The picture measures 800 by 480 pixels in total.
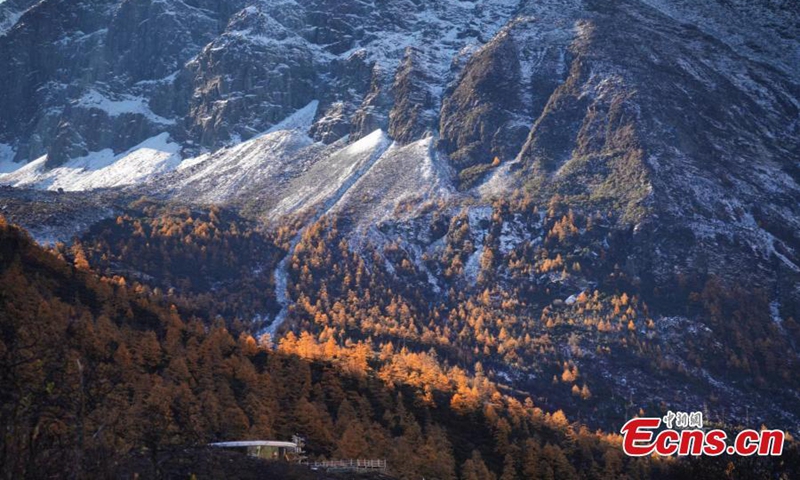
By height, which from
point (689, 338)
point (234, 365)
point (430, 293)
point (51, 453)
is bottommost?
point (430, 293)

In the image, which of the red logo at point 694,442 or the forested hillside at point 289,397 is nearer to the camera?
the red logo at point 694,442

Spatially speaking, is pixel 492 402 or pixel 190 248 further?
pixel 190 248

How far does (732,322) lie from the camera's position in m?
160

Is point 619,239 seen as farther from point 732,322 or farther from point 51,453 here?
point 51,453

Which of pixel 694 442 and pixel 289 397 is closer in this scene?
pixel 289 397

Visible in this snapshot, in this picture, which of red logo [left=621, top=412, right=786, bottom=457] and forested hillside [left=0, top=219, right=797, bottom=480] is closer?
red logo [left=621, top=412, right=786, bottom=457]

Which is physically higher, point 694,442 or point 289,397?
point 289,397

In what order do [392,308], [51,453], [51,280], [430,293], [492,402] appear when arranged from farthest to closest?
[430,293]
[392,308]
[492,402]
[51,280]
[51,453]

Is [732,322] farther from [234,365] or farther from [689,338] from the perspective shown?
[234,365]

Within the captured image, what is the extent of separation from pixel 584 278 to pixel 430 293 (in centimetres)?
3790

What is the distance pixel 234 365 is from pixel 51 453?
232 ft

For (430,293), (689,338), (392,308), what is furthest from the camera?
(430,293)

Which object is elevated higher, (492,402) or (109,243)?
(492,402)

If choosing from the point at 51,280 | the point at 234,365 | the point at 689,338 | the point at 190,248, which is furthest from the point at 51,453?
the point at 190,248
